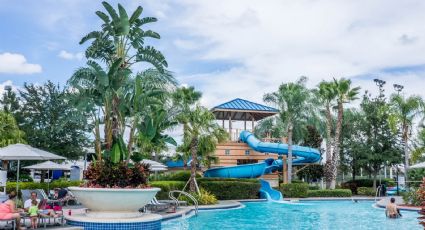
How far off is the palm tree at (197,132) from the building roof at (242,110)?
10.3 meters

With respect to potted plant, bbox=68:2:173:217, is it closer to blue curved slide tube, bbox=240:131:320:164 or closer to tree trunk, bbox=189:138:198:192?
tree trunk, bbox=189:138:198:192

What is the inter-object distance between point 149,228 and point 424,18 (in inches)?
565

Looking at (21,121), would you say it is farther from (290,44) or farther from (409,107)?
(409,107)

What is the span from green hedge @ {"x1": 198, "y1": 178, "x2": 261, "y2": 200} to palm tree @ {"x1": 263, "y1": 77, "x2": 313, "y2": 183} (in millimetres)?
4806

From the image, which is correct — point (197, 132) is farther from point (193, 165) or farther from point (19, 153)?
point (19, 153)

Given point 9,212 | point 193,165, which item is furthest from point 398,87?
point 9,212

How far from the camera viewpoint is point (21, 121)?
30781 millimetres

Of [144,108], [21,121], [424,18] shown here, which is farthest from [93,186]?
[21,121]

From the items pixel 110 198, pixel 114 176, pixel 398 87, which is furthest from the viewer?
pixel 398 87

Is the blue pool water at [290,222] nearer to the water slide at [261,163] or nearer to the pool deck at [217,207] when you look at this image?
the pool deck at [217,207]

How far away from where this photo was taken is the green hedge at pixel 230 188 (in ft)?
92.6

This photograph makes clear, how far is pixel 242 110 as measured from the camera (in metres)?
38.5

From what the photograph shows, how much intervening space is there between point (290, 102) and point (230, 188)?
8133mm

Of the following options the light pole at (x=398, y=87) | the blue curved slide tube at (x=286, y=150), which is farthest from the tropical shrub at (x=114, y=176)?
the light pole at (x=398, y=87)
